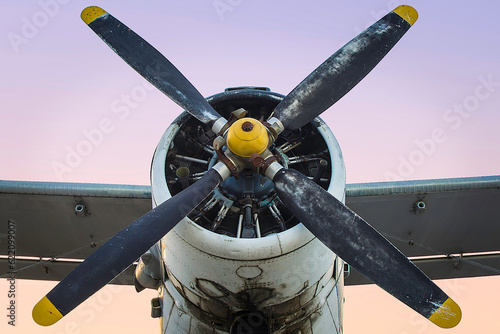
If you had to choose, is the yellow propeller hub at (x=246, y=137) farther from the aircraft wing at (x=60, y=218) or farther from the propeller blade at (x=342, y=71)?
the aircraft wing at (x=60, y=218)

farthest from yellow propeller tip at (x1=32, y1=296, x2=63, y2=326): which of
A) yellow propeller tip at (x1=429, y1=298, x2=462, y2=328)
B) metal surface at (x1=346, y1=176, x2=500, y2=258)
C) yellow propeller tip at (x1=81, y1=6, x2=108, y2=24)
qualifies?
metal surface at (x1=346, y1=176, x2=500, y2=258)

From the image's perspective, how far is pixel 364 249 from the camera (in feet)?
16.8

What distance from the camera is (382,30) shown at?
6.73m

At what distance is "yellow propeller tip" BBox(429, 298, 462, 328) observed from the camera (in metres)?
4.81

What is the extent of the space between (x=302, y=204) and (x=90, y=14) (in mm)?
4074

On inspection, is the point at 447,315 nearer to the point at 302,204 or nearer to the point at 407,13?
the point at 302,204

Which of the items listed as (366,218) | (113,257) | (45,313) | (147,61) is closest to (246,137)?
(113,257)

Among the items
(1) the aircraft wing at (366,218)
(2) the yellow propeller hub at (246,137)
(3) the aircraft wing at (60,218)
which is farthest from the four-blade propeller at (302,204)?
(3) the aircraft wing at (60,218)

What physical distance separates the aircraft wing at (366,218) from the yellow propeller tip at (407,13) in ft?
9.13

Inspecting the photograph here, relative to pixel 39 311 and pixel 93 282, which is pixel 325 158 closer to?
pixel 93 282

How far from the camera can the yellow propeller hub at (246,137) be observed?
565 cm

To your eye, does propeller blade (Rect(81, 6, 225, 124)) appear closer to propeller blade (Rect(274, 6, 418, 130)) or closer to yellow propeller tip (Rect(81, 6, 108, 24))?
yellow propeller tip (Rect(81, 6, 108, 24))

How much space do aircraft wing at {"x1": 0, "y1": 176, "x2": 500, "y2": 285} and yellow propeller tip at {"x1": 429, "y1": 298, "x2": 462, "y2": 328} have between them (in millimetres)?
3657

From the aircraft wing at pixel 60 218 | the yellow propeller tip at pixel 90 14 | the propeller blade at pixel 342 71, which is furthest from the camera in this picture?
the aircraft wing at pixel 60 218
